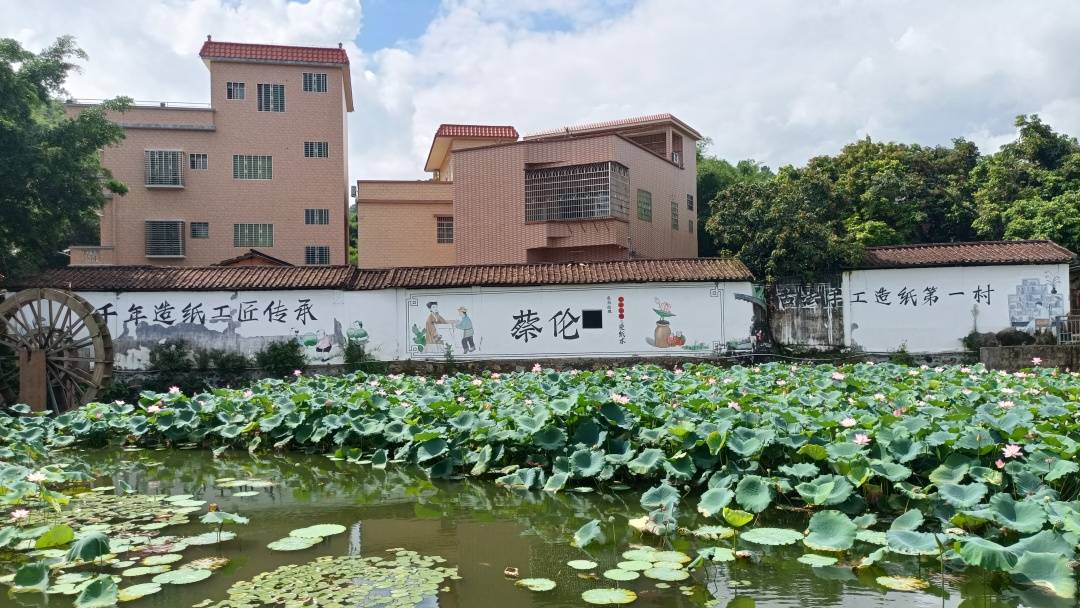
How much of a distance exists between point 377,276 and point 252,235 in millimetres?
10358

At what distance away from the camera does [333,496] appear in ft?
21.1

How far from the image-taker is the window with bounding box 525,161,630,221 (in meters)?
20.9

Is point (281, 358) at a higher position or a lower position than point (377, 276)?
lower

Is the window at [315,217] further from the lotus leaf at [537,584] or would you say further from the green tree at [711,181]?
the lotus leaf at [537,584]

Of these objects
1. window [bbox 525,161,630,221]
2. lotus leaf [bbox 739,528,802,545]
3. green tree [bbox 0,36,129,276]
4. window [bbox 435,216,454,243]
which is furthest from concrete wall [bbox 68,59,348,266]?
lotus leaf [bbox 739,528,802,545]

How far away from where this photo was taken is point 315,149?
84.9ft

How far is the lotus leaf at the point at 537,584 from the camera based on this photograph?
4000mm

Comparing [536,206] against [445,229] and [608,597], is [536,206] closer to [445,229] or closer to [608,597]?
[445,229]

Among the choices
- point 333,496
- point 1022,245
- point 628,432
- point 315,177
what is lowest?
point 333,496

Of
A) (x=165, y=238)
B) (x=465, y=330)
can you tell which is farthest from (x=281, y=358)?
(x=165, y=238)

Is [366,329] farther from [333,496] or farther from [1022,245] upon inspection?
[1022,245]

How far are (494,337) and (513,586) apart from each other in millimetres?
12580

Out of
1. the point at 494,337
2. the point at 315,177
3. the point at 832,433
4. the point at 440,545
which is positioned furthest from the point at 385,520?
the point at 315,177

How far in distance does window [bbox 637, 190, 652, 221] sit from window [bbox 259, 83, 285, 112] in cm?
1206
